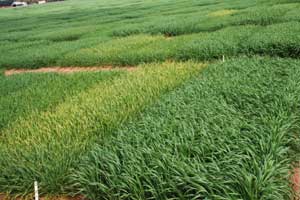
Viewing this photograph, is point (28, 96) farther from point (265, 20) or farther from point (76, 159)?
point (265, 20)

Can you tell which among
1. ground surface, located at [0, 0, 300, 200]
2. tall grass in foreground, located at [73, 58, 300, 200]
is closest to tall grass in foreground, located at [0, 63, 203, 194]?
ground surface, located at [0, 0, 300, 200]

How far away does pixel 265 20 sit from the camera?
16922 millimetres

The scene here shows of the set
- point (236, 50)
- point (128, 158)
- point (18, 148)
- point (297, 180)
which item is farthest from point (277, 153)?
point (236, 50)

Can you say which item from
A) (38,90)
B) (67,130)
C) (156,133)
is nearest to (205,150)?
(156,133)

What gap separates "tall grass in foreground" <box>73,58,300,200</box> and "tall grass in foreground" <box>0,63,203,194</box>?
0.32m

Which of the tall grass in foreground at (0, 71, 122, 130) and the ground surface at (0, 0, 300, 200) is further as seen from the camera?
the tall grass in foreground at (0, 71, 122, 130)

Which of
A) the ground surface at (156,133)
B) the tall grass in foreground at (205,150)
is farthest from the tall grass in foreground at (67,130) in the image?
the tall grass in foreground at (205,150)

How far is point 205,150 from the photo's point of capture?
14.2ft

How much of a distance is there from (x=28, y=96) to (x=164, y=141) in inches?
193

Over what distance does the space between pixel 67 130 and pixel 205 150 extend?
242cm

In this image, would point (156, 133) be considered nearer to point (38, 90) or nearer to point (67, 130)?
point (67, 130)

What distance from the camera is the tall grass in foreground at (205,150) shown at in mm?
3716

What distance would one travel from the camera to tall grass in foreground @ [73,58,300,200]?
372 cm

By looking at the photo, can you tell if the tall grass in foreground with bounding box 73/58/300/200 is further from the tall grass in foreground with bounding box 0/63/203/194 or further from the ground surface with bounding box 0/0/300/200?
the tall grass in foreground with bounding box 0/63/203/194
